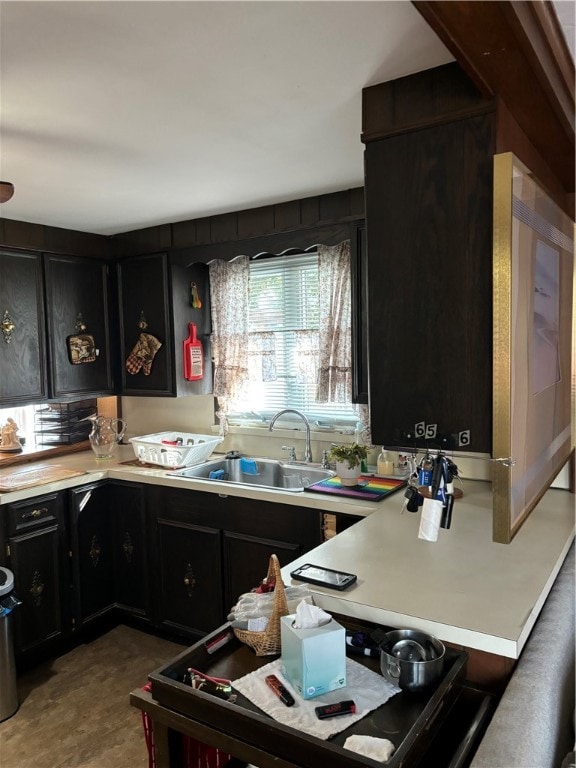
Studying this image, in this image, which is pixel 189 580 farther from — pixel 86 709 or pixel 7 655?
pixel 7 655

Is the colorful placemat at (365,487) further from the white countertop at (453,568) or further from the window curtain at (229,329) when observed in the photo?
the window curtain at (229,329)

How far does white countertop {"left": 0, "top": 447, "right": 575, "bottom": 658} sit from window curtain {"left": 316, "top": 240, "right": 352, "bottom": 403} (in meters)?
0.76

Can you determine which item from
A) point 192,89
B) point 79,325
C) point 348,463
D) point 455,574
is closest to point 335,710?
point 455,574

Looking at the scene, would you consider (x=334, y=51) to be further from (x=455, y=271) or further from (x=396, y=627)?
(x=396, y=627)

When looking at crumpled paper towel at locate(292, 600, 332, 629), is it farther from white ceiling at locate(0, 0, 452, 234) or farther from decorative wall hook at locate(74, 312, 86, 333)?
decorative wall hook at locate(74, 312, 86, 333)

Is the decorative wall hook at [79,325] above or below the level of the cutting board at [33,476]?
above

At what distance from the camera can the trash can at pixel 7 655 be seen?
2504 millimetres

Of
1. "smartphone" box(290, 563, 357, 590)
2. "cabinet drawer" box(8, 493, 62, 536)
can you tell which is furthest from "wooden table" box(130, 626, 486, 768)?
"cabinet drawer" box(8, 493, 62, 536)

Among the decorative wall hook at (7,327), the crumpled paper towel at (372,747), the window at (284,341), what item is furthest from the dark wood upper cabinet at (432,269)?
the decorative wall hook at (7,327)

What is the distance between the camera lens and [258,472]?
3266mm

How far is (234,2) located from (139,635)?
3.07m

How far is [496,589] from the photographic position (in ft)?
5.08

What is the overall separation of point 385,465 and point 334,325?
788mm

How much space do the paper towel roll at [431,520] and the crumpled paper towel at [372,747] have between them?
1.50 ft
